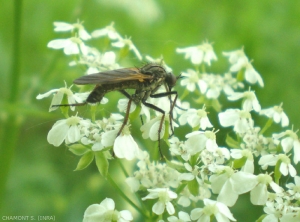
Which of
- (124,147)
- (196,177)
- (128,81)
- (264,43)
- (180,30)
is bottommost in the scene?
(196,177)

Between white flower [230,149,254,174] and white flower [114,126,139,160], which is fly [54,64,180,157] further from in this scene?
white flower [230,149,254,174]

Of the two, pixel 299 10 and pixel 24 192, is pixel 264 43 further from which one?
pixel 24 192

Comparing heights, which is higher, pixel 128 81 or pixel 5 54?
pixel 5 54

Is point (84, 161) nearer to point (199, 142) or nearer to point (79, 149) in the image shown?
point (79, 149)

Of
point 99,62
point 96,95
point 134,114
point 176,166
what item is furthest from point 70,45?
point 176,166

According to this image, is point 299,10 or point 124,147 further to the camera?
point 299,10

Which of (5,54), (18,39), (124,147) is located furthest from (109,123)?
(5,54)
